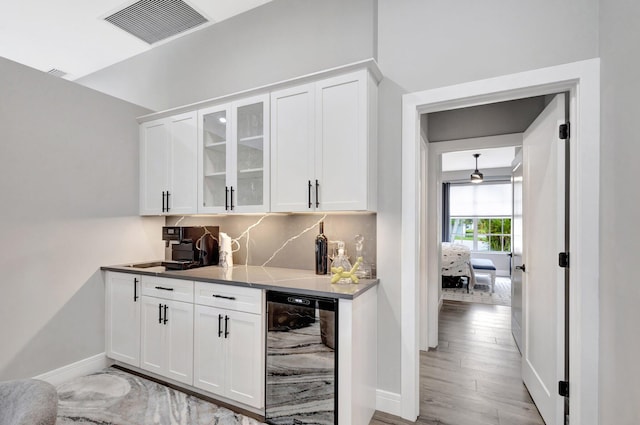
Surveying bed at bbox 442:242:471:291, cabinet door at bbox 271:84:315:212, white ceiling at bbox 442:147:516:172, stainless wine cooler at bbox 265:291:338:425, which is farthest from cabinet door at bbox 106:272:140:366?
white ceiling at bbox 442:147:516:172

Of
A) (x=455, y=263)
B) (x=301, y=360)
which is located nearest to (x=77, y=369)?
(x=301, y=360)

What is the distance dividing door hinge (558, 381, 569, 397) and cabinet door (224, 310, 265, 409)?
6.19 feet

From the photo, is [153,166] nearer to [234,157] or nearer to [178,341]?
[234,157]

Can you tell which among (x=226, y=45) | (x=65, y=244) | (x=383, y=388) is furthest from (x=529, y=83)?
(x=65, y=244)

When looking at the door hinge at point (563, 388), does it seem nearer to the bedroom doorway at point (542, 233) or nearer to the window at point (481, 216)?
the bedroom doorway at point (542, 233)

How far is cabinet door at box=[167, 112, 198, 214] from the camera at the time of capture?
2.81m

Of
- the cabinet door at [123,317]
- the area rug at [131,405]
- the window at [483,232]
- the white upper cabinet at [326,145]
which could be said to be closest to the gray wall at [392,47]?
the white upper cabinet at [326,145]

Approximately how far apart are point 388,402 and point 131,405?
1.89 m

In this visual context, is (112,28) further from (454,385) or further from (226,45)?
(454,385)

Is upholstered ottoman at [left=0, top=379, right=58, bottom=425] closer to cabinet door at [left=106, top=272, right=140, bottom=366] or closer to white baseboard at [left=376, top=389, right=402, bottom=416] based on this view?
cabinet door at [left=106, top=272, right=140, bottom=366]

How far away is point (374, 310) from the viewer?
2199mm

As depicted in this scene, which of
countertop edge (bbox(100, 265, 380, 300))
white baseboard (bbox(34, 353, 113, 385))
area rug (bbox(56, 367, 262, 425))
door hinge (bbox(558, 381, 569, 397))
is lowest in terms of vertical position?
area rug (bbox(56, 367, 262, 425))

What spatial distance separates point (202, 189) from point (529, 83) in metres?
2.58

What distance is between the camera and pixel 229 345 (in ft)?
7.04
